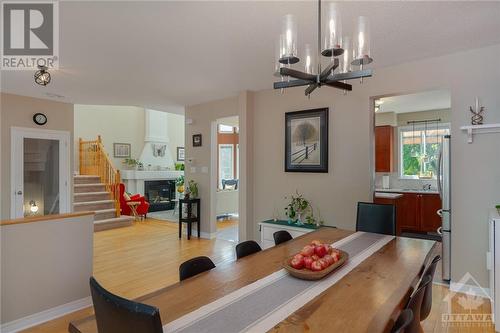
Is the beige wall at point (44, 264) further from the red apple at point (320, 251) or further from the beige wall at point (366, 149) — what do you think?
the beige wall at point (366, 149)

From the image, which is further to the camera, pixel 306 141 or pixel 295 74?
pixel 306 141

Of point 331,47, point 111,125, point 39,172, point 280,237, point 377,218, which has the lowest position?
point 280,237

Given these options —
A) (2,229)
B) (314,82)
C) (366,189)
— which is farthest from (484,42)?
(2,229)

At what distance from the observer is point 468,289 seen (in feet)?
10.2

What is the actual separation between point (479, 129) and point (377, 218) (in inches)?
54.6

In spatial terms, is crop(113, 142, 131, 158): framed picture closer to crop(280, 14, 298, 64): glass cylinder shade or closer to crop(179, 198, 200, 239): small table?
crop(179, 198, 200, 239): small table

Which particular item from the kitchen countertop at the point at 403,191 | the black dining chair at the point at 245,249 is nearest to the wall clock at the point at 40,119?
the black dining chair at the point at 245,249

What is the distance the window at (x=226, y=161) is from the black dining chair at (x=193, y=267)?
29.8 feet

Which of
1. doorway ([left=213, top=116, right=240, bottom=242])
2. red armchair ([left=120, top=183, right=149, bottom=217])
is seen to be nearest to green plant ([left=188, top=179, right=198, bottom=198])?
doorway ([left=213, top=116, right=240, bottom=242])

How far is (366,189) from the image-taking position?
12.3 ft

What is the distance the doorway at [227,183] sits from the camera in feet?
19.9

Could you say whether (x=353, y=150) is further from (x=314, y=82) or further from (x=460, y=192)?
(x=314, y=82)

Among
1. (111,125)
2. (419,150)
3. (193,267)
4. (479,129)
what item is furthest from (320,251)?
(111,125)

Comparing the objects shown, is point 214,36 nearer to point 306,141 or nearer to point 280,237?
point 280,237
